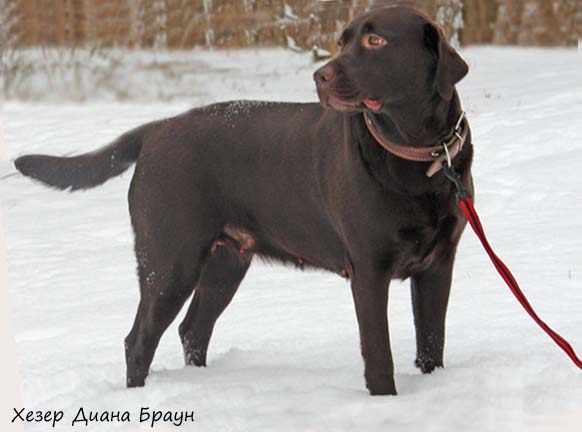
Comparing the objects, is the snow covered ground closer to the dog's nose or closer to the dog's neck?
the dog's neck

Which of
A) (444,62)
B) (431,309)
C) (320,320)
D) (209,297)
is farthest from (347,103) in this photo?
(320,320)

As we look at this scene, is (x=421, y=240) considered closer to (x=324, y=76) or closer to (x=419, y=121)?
(x=419, y=121)

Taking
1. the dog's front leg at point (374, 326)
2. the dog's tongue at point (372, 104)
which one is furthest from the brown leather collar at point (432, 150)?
the dog's front leg at point (374, 326)

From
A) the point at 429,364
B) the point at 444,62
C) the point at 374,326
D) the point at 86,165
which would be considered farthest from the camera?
the point at 86,165

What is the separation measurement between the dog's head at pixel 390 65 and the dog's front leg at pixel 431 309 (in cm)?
69

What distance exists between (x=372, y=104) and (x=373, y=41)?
200 mm

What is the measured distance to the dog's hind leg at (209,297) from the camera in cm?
413

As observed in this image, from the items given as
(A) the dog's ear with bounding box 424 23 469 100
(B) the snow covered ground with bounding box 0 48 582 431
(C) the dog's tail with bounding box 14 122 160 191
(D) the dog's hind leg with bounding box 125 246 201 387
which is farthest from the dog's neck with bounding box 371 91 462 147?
(C) the dog's tail with bounding box 14 122 160 191

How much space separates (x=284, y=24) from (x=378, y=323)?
8464 mm

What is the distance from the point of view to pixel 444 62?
3016mm

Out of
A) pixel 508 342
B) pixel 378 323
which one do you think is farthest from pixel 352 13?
pixel 378 323

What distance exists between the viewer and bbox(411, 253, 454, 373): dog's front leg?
351 centimetres

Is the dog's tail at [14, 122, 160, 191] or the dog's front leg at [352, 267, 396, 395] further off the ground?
the dog's tail at [14, 122, 160, 191]

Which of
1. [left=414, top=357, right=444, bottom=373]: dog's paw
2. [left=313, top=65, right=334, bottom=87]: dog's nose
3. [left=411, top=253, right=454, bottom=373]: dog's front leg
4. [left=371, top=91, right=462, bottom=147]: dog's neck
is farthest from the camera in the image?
[left=414, top=357, right=444, bottom=373]: dog's paw
